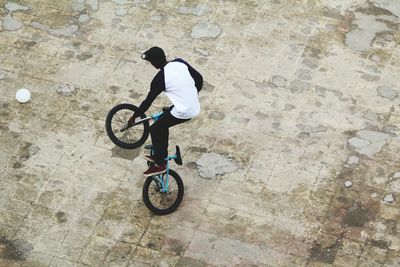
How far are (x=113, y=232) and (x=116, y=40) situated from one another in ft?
11.2

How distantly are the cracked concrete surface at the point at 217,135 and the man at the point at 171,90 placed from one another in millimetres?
1121

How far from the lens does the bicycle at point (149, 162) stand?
7668mm

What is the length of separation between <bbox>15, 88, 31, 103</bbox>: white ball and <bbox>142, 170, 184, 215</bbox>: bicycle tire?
2351 millimetres

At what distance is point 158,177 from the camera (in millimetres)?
7715

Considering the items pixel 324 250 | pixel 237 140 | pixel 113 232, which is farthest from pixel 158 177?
pixel 324 250

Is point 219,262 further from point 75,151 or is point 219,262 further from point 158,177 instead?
point 75,151

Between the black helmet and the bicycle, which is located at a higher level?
the black helmet

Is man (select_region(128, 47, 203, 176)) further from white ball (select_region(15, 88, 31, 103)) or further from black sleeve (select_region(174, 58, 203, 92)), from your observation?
white ball (select_region(15, 88, 31, 103))

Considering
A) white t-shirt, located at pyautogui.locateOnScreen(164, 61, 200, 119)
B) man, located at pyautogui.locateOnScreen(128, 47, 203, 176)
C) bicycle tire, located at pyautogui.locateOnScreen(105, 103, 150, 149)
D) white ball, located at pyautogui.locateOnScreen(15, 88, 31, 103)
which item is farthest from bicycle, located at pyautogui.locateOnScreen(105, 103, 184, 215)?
white ball, located at pyautogui.locateOnScreen(15, 88, 31, 103)

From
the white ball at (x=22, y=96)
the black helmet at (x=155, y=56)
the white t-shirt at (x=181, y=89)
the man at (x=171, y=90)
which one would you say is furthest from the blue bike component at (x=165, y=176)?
the white ball at (x=22, y=96)

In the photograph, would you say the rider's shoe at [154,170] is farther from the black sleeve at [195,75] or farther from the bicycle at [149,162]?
the black sleeve at [195,75]

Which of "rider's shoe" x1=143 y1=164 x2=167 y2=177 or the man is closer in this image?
the man

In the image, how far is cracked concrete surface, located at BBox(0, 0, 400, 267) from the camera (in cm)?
762

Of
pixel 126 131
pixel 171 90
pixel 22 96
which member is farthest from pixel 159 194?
pixel 22 96
